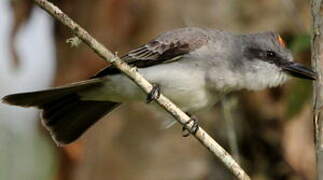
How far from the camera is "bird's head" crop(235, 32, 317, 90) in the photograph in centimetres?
433

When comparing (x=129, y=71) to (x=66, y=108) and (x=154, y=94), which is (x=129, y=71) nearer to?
(x=154, y=94)

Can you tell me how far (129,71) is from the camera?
3320 millimetres

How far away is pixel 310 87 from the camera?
Answer: 438cm

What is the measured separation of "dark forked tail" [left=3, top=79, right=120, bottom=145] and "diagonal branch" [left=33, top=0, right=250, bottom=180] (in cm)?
102

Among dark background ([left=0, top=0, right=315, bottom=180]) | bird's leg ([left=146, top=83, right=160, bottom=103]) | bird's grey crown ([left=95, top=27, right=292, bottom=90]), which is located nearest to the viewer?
bird's leg ([left=146, top=83, right=160, bottom=103])

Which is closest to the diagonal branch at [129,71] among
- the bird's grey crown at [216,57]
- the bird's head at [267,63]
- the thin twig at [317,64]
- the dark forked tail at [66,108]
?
the thin twig at [317,64]

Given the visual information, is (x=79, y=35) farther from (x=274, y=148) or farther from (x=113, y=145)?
(x=274, y=148)

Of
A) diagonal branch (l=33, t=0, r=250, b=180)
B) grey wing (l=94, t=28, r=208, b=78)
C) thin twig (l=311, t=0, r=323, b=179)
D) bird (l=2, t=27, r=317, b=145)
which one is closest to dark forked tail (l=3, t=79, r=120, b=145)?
bird (l=2, t=27, r=317, b=145)

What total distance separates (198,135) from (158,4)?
7.87ft

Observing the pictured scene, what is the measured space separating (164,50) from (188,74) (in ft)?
0.78

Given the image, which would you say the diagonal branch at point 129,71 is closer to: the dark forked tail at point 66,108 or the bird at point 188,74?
the bird at point 188,74

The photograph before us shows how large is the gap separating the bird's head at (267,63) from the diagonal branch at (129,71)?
91cm

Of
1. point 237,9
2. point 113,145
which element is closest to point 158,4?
point 237,9

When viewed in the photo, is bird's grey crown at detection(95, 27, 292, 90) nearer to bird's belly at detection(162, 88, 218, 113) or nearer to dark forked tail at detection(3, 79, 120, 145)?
bird's belly at detection(162, 88, 218, 113)
